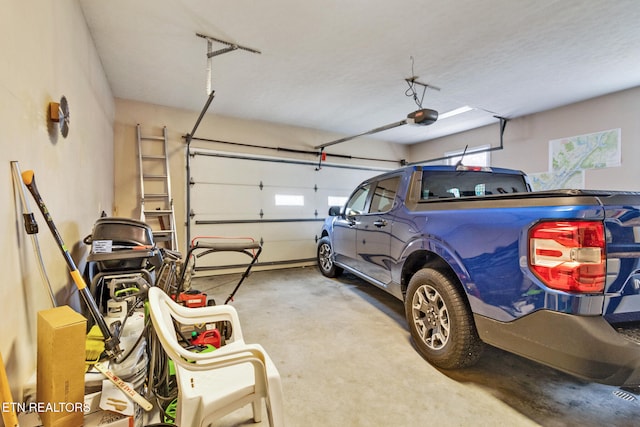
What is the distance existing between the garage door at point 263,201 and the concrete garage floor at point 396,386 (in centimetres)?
261

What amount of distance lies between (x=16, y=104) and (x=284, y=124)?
15.8 feet

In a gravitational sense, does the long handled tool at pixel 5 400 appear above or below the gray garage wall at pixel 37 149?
below

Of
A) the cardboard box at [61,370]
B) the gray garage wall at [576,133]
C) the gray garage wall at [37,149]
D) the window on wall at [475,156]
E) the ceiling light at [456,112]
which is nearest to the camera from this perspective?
the cardboard box at [61,370]

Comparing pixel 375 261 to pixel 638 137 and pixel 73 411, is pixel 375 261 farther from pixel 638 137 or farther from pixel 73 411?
pixel 638 137

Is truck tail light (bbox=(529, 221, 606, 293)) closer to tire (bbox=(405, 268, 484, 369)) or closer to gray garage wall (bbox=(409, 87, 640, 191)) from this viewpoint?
tire (bbox=(405, 268, 484, 369))

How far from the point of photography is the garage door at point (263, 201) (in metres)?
5.11

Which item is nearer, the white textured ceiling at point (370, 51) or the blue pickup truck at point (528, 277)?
the blue pickup truck at point (528, 277)

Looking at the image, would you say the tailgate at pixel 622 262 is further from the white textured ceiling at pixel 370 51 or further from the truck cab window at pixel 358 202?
the truck cab window at pixel 358 202

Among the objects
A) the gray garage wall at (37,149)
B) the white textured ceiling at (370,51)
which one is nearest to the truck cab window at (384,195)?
the white textured ceiling at (370,51)

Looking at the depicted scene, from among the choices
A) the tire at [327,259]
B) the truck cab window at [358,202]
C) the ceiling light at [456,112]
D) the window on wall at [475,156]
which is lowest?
the tire at [327,259]

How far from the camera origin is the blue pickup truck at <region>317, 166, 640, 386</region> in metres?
1.25

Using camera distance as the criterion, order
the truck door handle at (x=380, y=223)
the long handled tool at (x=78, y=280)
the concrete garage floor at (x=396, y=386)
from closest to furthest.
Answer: the long handled tool at (x=78, y=280)
the concrete garage floor at (x=396, y=386)
the truck door handle at (x=380, y=223)

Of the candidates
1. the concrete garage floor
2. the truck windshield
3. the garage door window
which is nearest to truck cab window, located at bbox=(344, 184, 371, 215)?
the truck windshield

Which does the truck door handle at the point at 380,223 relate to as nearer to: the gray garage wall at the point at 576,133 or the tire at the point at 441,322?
the tire at the point at 441,322
